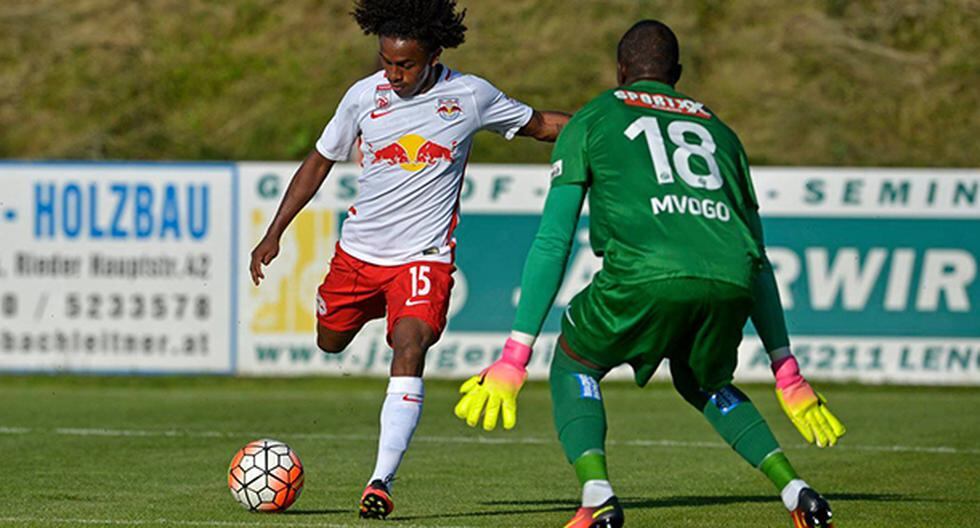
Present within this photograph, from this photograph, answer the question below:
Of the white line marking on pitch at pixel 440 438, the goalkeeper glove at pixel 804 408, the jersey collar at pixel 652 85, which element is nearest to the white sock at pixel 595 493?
the goalkeeper glove at pixel 804 408

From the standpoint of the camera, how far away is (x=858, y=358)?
1669 centimetres

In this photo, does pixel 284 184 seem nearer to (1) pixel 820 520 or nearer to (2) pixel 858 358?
(2) pixel 858 358

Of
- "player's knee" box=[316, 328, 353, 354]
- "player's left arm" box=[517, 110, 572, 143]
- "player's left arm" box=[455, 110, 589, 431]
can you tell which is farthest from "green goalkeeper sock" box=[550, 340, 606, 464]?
"player's knee" box=[316, 328, 353, 354]

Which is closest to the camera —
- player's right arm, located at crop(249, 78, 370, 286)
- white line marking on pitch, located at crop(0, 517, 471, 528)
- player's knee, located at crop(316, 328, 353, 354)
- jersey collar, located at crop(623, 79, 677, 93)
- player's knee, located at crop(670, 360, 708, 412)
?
jersey collar, located at crop(623, 79, 677, 93)

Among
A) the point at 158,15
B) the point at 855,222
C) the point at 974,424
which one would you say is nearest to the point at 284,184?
the point at 855,222

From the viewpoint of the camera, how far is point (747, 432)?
6672 mm

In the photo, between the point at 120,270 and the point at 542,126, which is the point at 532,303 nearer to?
the point at 542,126

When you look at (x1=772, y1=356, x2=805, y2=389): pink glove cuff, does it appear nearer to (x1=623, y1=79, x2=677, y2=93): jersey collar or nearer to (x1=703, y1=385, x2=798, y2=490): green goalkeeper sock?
(x1=703, y1=385, x2=798, y2=490): green goalkeeper sock

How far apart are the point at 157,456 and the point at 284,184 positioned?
20.7 ft

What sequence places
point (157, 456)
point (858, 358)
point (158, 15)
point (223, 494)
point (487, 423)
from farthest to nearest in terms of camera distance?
point (158, 15) < point (858, 358) < point (157, 456) < point (223, 494) < point (487, 423)

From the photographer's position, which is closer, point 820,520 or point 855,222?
point 820,520

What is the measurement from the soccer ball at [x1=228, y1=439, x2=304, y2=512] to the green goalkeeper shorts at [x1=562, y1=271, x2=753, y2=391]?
2010 millimetres

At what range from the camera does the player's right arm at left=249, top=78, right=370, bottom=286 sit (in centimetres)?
848

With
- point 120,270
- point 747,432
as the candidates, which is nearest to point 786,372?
point 747,432
